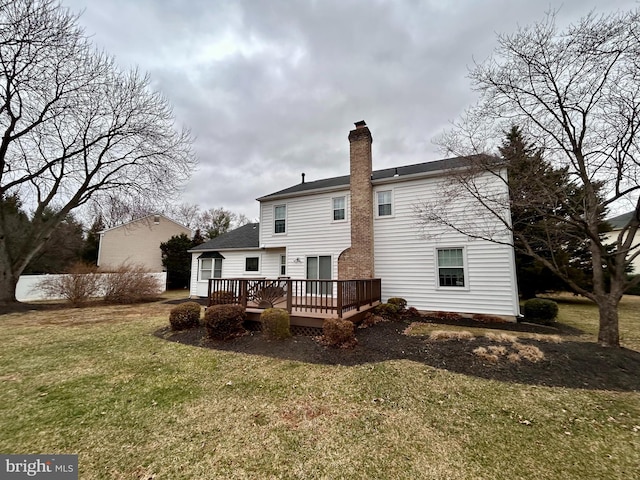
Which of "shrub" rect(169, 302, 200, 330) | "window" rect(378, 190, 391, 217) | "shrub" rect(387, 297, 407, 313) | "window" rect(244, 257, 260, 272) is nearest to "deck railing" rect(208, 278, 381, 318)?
"shrub" rect(169, 302, 200, 330)

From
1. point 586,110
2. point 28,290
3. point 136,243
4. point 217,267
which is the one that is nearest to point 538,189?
point 586,110

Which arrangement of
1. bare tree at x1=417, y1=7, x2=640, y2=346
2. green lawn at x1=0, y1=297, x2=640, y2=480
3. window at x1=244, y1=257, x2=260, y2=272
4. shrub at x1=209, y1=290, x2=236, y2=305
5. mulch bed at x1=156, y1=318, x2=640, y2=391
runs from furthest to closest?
window at x1=244, y1=257, x2=260, y2=272 → shrub at x1=209, y1=290, x2=236, y2=305 → bare tree at x1=417, y1=7, x2=640, y2=346 → mulch bed at x1=156, y1=318, x2=640, y2=391 → green lawn at x1=0, y1=297, x2=640, y2=480

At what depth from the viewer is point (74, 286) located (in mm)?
13008

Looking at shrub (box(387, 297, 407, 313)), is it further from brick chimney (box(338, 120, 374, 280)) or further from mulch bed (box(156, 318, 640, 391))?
mulch bed (box(156, 318, 640, 391))

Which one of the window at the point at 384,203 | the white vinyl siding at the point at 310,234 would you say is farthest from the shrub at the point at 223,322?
the window at the point at 384,203

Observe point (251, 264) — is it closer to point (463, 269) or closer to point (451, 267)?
point (451, 267)

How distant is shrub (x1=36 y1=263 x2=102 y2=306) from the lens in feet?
42.7

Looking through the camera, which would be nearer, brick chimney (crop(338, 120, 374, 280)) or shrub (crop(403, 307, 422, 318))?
shrub (crop(403, 307, 422, 318))

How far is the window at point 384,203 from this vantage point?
36.0 ft

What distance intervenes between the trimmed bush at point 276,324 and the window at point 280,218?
22.1ft

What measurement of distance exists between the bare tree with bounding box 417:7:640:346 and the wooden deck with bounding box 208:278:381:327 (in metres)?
4.80

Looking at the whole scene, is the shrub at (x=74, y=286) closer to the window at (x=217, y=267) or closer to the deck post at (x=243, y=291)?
the window at (x=217, y=267)

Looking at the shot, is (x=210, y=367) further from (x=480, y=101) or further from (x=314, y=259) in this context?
(x=480, y=101)

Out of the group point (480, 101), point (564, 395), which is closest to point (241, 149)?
point (480, 101)
